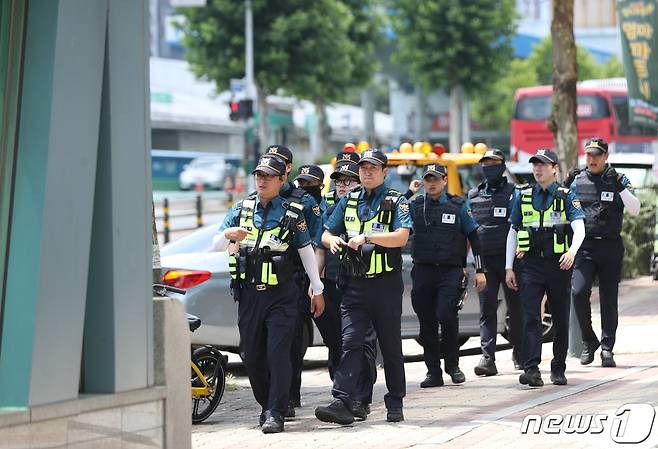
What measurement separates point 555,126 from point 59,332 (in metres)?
12.8

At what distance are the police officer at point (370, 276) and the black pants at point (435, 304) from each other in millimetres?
1667

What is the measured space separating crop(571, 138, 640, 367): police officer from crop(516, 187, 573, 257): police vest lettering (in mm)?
983

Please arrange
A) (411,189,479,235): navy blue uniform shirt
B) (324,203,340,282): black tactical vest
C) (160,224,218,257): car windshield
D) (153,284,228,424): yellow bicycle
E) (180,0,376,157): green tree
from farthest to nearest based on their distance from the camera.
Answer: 1. (180,0,376,157): green tree
2. (160,224,218,257): car windshield
3. (411,189,479,235): navy blue uniform shirt
4. (324,203,340,282): black tactical vest
5. (153,284,228,424): yellow bicycle

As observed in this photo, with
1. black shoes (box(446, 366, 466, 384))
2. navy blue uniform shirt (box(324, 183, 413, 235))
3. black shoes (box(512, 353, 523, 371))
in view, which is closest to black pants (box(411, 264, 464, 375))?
black shoes (box(446, 366, 466, 384))

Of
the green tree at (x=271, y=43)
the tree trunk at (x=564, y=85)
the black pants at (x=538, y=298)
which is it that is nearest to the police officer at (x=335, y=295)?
the black pants at (x=538, y=298)

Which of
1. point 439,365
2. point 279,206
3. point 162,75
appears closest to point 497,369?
point 439,365

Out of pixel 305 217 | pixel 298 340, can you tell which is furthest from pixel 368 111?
pixel 305 217

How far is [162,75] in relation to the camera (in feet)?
246

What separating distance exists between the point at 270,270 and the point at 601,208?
149 inches

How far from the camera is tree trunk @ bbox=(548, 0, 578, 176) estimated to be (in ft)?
61.2

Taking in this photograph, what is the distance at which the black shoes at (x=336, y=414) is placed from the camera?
923 cm

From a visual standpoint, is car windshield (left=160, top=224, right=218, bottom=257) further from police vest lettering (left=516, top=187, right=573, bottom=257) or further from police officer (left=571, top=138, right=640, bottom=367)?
police officer (left=571, top=138, right=640, bottom=367)

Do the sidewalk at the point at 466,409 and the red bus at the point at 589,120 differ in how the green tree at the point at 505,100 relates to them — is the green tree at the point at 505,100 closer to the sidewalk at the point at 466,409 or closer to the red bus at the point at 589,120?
the red bus at the point at 589,120

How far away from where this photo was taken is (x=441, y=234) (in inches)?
434
